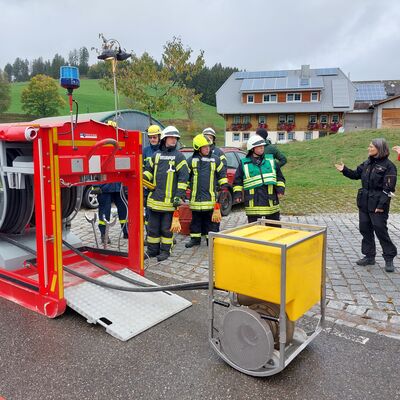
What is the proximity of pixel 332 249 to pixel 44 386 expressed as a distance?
474 cm

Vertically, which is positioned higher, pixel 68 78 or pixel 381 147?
pixel 68 78

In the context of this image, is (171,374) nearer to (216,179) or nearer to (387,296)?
(387,296)

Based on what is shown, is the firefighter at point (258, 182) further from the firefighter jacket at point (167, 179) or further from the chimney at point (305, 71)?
the chimney at point (305, 71)

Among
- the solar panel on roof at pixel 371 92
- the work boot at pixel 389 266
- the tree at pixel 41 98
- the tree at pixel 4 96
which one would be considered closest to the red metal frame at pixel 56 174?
the work boot at pixel 389 266

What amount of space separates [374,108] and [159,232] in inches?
1842

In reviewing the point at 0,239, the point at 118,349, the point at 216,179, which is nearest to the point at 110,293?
the point at 118,349

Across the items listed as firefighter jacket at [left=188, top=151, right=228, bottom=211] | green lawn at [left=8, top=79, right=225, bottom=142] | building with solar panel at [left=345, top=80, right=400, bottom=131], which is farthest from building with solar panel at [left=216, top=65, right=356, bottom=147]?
firefighter jacket at [left=188, top=151, right=228, bottom=211]

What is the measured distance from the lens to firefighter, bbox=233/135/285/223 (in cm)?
560

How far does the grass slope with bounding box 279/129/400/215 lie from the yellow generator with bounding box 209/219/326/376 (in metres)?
6.83

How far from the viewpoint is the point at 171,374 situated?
3062mm

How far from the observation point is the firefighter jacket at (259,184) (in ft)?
18.4

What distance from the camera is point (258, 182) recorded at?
5602 millimetres

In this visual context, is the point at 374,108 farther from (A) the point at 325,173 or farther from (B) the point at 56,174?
(B) the point at 56,174

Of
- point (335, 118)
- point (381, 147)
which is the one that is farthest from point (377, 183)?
point (335, 118)
